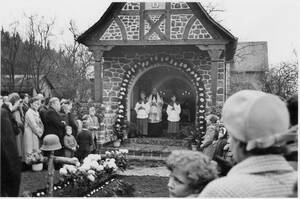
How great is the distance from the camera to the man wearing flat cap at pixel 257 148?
4.25ft

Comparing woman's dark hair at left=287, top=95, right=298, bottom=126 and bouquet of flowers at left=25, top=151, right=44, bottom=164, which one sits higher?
woman's dark hair at left=287, top=95, right=298, bottom=126

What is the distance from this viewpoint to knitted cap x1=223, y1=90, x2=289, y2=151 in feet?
4.25

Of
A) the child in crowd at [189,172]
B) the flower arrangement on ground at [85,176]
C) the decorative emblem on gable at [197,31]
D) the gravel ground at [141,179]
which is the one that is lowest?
the gravel ground at [141,179]

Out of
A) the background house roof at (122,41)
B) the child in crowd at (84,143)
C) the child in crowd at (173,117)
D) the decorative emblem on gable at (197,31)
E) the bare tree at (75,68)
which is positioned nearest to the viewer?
the child in crowd at (84,143)

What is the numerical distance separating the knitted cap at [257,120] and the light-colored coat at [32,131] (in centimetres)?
521

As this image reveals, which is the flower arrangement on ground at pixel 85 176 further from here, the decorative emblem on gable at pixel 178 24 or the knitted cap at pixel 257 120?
the decorative emblem on gable at pixel 178 24

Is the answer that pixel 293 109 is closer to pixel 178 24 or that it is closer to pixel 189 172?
pixel 189 172

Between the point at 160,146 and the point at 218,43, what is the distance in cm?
240

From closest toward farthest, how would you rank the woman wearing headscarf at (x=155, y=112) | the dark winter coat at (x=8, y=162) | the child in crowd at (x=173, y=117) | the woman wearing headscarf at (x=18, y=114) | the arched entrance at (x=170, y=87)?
the dark winter coat at (x=8, y=162) → the woman wearing headscarf at (x=18, y=114) → the child in crowd at (x=173, y=117) → the woman wearing headscarf at (x=155, y=112) → the arched entrance at (x=170, y=87)

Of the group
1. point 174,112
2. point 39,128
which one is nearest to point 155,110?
point 174,112

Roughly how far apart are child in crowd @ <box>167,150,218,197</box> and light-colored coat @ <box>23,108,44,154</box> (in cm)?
479

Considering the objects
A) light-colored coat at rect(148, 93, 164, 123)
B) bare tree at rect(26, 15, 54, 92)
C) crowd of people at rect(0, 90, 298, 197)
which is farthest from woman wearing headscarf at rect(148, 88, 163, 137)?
crowd of people at rect(0, 90, 298, 197)

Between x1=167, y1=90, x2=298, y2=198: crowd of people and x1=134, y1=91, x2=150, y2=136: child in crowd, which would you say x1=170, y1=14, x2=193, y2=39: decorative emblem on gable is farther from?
x1=167, y1=90, x2=298, y2=198: crowd of people

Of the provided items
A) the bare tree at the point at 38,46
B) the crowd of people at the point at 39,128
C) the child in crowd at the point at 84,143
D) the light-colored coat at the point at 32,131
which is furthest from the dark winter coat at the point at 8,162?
the bare tree at the point at 38,46
